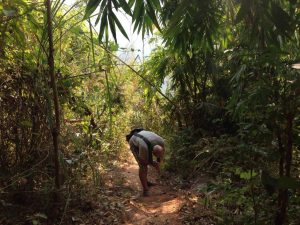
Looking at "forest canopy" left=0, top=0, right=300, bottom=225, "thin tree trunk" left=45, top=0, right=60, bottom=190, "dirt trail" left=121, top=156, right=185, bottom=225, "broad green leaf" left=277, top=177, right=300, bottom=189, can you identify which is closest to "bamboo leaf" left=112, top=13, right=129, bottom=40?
"forest canopy" left=0, top=0, right=300, bottom=225

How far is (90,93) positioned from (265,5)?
4000mm

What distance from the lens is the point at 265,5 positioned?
103 inches

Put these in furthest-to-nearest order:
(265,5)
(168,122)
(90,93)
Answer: (168,122)
(90,93)
(265,5)

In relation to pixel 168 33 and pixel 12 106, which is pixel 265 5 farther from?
pixel 12 106

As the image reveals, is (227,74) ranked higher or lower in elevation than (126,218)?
higher

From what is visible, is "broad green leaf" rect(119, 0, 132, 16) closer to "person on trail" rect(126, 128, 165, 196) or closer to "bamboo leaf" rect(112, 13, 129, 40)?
"bamboo leaf" rect(112, 13, 129, 40)

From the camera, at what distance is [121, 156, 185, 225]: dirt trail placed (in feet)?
13.9

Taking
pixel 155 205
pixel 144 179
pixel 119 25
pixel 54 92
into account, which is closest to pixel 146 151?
pixel 144 179

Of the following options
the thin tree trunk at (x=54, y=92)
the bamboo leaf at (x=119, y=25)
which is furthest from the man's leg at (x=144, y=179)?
the bamboo leaf at (x=119, y=25)

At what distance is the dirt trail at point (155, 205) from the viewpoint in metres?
4.25

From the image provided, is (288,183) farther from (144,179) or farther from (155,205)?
(144,179)

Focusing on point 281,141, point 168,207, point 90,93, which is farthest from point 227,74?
point 281,141

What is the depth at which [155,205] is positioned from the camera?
4891 millimetres

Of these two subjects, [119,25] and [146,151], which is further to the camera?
[146,151]
